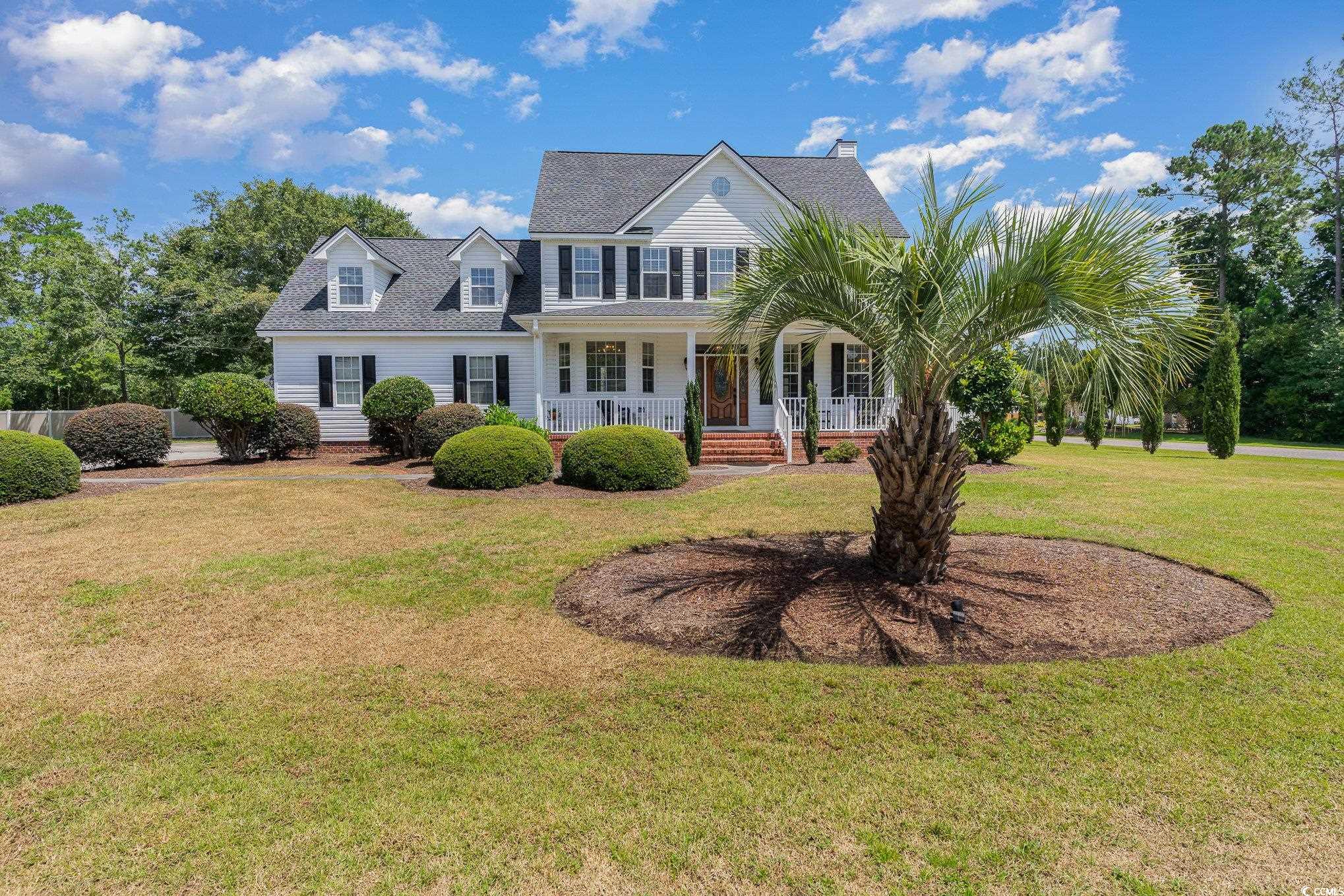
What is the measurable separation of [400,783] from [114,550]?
23.7 feet

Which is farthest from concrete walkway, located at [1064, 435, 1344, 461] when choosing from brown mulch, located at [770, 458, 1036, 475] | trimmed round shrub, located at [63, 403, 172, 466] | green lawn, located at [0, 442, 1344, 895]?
trimmed round shrub, located at [63, 403, 172, 466]

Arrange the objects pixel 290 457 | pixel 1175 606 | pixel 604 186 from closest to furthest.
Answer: pixel 1175 606
pixel 290 457
pixel 604 186

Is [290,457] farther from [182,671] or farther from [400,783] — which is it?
[400,783]

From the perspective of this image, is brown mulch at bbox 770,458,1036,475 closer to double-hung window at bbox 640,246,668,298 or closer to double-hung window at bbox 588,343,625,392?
double-hung window at bbox 588,343,625,392

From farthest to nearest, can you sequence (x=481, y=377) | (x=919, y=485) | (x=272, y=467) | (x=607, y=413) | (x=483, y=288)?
(x=483, y=288) → (x=481, y=377) → (x=607, y=413) → (x=272, y=467) → (x=919, y=485)

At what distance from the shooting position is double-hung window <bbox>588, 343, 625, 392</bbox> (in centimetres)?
1928

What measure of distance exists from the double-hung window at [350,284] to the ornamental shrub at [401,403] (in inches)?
183

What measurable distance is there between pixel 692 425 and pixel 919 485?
9750 millimetres

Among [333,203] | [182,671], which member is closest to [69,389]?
[333,203]

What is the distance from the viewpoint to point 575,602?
5945 mm

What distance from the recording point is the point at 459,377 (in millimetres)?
19438

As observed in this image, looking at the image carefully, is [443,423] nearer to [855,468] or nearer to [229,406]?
[229,406]

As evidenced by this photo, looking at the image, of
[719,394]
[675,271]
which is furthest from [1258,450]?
[675,271]

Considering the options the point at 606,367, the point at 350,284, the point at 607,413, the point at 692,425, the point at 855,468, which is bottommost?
the point at 855,468
